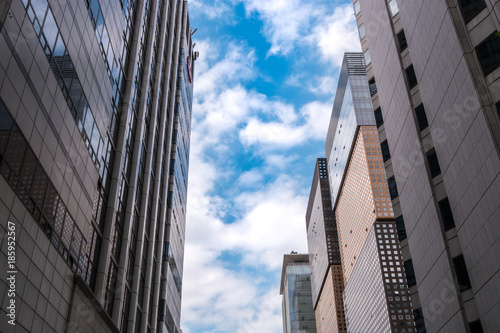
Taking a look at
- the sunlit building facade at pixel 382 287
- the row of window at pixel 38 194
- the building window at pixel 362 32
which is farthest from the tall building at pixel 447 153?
the sunlit building facade at pixel 382 287

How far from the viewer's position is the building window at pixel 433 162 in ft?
119

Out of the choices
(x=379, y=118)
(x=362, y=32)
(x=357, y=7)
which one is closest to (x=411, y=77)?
(x=379, y=118)

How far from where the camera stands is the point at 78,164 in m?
29.4

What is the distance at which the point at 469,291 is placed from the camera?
30.8 metres

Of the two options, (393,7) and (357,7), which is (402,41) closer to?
(393,7)

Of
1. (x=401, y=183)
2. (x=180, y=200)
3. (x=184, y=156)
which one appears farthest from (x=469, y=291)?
(x=184, y=156)

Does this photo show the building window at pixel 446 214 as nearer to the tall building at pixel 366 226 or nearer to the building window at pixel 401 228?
the building window at pixel 401 228

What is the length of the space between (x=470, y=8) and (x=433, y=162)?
36.9 feet

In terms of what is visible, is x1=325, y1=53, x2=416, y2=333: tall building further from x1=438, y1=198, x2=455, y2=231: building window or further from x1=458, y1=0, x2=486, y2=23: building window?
x1=458, y1=0, x2=486, y2=23: building window

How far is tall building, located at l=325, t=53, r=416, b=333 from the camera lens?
151375 mm

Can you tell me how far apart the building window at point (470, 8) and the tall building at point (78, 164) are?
83.0 ft

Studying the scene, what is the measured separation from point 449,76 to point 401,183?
1243 cm

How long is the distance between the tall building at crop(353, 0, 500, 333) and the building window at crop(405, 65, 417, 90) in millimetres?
98

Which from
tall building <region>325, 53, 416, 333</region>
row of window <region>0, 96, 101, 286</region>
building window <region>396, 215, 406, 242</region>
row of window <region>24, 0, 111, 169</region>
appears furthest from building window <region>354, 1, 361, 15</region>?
tall building <region>325, 53, 416, 333</region>
